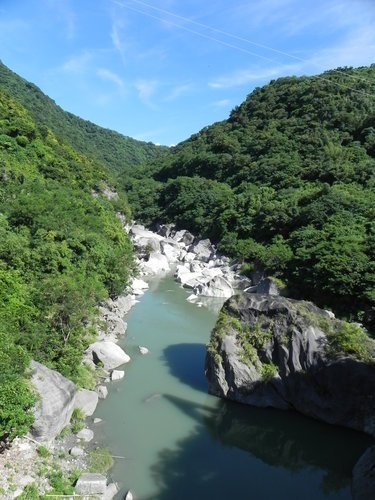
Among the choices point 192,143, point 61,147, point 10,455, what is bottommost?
point 10,455

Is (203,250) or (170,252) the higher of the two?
(203,250)

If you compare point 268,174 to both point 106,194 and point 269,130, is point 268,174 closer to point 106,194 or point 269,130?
point 269,130

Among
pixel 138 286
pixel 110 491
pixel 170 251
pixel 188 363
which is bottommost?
pixel 110 491

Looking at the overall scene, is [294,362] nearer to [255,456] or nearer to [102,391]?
[255,456]

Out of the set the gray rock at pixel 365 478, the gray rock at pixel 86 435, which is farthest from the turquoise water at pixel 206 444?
the gray rock at pixel 365 478

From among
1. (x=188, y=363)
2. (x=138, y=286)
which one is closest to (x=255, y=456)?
(x=188, y=363)

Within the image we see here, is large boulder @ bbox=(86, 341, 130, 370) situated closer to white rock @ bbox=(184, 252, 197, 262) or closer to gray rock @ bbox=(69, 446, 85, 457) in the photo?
gray rock @ bbox=(69, 446, 85, 457)

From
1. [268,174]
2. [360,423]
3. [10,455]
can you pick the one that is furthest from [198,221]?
[10,455]
